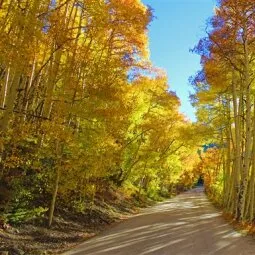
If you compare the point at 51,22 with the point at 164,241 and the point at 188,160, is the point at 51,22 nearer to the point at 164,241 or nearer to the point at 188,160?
the point at 164,241

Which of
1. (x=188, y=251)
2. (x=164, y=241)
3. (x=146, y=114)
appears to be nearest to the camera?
(x=188, y=251)

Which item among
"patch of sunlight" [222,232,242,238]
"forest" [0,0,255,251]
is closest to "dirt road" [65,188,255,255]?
"patch of sunlight" [222,232,242,238]

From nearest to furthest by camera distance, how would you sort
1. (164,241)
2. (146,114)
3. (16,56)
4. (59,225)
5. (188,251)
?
(16,56)
(188,251)
(164,241)
(59,225)
(146,114)

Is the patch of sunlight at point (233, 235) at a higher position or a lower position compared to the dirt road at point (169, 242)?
higher

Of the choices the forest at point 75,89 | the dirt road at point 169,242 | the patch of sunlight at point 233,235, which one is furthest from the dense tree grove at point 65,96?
the patch of sunlight at point 233,235

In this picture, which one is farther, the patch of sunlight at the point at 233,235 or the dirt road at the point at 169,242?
the patch of sunlight at the point at 233,235

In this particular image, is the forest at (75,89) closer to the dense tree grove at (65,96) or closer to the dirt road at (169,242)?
the dense tree grove at (65,96)

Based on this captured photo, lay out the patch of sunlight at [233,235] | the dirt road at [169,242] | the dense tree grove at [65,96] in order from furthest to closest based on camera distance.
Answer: the patch of sunlight at [233,235], the dirt road at [169,242], the dense tree grove at [65,96]

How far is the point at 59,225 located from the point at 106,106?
14.6 feet

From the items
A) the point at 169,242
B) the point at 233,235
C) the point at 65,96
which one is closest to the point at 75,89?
the point at 65,96

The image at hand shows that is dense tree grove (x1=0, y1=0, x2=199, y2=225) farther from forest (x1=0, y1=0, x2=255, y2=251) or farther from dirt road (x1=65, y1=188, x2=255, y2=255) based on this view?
dirt road (x1=65, y1=188, x2=255, y2=255)

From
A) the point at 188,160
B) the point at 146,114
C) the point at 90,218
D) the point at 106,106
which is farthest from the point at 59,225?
the point at 188,160

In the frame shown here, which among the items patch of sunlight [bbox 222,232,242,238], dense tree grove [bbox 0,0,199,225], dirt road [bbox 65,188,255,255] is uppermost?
dense tree grove [bbox 0,0,199,225]

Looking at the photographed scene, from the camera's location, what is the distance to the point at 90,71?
47.4ft
